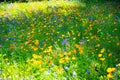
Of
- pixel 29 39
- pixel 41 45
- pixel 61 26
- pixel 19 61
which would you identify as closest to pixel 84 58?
pixel 19 61

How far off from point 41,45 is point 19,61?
98 centimetres

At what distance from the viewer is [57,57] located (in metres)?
4.44

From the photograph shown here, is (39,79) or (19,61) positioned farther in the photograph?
(19,61)

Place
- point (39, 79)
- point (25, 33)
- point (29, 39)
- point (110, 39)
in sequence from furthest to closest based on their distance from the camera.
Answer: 1. point (25, 33)
2. point (29, 39)
3. point (110, 39)
4. point (39, 79)

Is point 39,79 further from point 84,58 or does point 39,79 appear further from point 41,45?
point 41,45

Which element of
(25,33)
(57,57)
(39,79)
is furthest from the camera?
(25,33)

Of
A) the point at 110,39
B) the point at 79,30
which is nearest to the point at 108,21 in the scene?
the point at 79,30

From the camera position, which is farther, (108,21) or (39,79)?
(108,21)

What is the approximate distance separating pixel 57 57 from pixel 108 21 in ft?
8.49

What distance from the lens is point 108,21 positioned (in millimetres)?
6637

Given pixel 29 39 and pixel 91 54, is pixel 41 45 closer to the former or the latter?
pixel 29 39

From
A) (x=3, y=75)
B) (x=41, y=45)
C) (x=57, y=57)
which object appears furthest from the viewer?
(x=41, y=45)

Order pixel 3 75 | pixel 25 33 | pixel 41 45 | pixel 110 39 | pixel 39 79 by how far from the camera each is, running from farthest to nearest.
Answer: pixel 25 33, pixel 41 45, pixel 110 39, pixel 3 75, pixel 39 79

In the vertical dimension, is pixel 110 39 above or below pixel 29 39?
above
